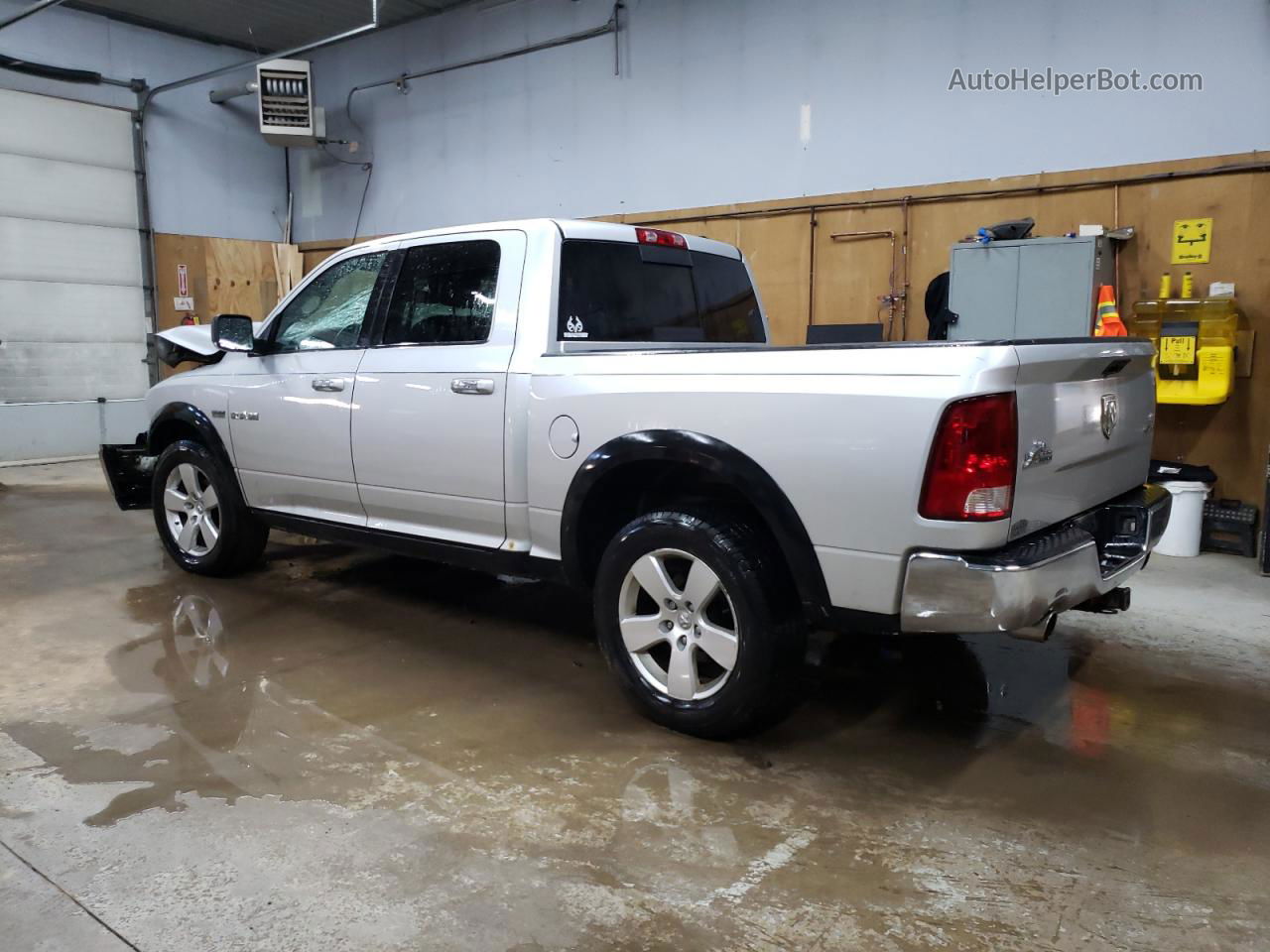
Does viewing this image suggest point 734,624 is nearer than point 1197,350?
Yes

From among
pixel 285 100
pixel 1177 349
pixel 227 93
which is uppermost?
pixel 227 93

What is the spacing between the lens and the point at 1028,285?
6012 mm

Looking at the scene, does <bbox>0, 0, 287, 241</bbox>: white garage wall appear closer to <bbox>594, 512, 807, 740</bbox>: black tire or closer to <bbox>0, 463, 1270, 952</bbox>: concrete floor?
<bbox>0, 463, 1270, 952</bbox>: concrete floor

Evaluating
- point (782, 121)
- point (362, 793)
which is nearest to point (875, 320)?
point (782, 121)

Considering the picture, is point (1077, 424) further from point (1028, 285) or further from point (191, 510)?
point (191, 510)

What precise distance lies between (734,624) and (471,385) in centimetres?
138

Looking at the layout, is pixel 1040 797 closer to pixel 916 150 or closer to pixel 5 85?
pixel 916 150

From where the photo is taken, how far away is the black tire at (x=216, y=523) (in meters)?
4.70

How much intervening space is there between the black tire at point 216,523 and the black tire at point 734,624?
253 centimetres

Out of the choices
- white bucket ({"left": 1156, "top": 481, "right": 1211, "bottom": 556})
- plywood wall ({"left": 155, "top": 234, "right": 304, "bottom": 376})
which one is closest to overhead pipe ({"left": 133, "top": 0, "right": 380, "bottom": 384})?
plywood wall ({"left": 155, "top": 234, "right": 304, "bottom": 376})

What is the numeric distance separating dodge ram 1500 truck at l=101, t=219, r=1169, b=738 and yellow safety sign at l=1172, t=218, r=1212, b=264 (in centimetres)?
340

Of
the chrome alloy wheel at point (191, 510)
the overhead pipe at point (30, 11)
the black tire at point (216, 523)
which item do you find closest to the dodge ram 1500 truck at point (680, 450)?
the black tire at point (216, 523)

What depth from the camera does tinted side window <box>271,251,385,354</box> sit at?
4078mm

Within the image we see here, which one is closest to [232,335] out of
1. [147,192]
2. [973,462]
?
[973,462]
